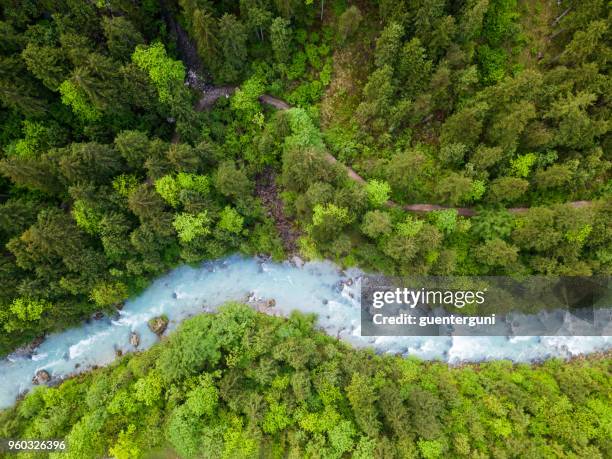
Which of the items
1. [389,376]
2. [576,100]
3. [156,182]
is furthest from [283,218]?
[576,100]

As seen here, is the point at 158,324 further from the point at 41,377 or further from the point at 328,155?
the point at 328,155

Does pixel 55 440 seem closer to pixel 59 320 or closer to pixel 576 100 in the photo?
pixel 59 320

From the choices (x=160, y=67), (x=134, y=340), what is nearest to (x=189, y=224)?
(x=160, y=67)

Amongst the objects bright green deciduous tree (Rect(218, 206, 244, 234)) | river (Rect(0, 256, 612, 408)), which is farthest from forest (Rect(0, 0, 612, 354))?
river (Rect(0, 256, 612, 408))

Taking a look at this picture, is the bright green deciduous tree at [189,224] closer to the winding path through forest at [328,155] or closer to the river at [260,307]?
the river at [260,307]
